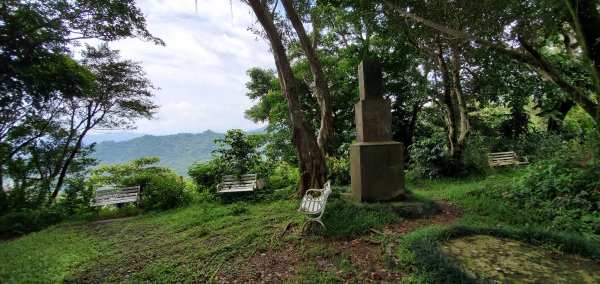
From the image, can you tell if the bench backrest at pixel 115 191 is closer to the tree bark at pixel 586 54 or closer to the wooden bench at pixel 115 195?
the wooden bench at pixel 115 195

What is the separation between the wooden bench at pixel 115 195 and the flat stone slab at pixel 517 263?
333 inches

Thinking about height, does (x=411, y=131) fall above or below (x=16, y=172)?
above

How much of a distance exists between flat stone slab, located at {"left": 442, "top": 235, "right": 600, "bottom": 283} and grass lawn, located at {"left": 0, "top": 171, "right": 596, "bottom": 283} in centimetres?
42

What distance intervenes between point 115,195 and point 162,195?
142 cm

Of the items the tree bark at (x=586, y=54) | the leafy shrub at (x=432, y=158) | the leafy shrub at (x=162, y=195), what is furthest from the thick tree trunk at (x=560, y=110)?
the leafy shrub at (x=162, y=195)

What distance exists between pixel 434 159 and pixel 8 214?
41.7ft

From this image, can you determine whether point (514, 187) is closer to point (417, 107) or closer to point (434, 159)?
point (434, 159)

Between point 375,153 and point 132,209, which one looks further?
point 132,209

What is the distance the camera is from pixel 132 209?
26.8ft

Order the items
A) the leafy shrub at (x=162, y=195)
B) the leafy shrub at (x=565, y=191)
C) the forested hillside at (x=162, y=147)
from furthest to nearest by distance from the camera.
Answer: the forested hillside at (x=162, y=147) → the leafy shrub at (x=162, y=195) → the leafy shrub at (x=565, y=191)

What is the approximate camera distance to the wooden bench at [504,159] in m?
9.95

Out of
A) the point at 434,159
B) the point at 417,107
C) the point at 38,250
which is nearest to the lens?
the point at 38,250

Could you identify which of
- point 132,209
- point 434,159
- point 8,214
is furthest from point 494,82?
point 8,214

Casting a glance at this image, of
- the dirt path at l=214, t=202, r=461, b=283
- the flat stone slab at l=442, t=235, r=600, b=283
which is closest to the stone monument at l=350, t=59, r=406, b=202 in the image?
the dirt path at l=214, t=202, r=461, b=283
